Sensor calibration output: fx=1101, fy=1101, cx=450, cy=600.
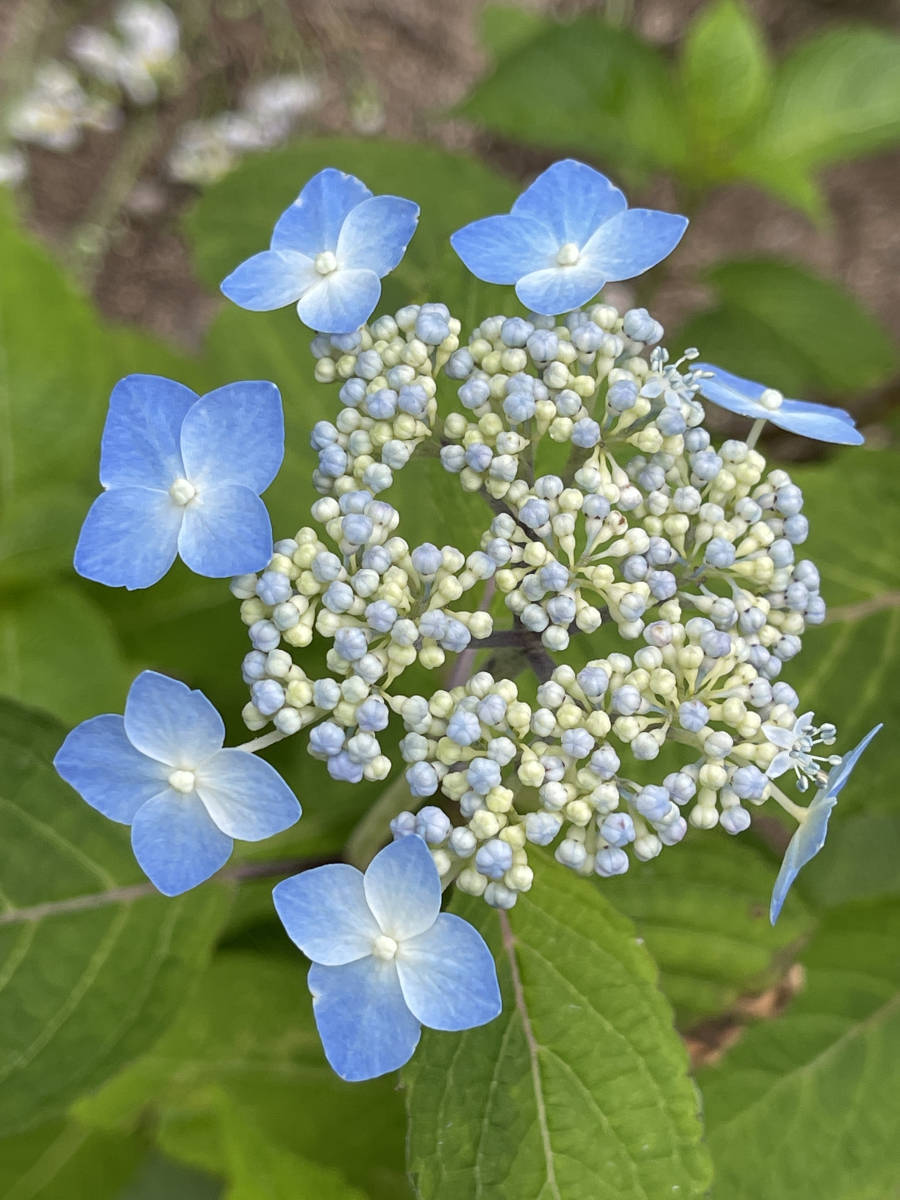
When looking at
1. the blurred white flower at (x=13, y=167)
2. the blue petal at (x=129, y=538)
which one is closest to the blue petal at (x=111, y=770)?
the blue petal at (x=129, y=538)

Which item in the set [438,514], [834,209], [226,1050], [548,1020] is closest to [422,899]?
[548,1020]

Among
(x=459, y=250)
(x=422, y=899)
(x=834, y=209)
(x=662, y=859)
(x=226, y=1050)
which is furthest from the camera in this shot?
(x=834, y=209)

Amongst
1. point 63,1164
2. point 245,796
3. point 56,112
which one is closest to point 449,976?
point 245,796

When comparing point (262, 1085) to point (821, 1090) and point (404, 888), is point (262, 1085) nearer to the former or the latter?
point (821, 1090)

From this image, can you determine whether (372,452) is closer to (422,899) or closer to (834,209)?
(422,899)

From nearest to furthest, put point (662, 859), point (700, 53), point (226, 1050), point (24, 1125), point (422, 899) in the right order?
point (422, 899) → point (24, 1125) → point (662, 859) → point (226, 1050) → point (700, 53)

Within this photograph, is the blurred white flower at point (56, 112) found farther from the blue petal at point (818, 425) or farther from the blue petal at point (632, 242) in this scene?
the blue petal at point (818, 425)

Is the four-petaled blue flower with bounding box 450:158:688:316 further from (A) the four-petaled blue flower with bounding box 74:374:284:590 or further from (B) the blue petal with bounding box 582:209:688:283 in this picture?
(A) the four-petaled blue flower with bounding box 74:374:284:590
